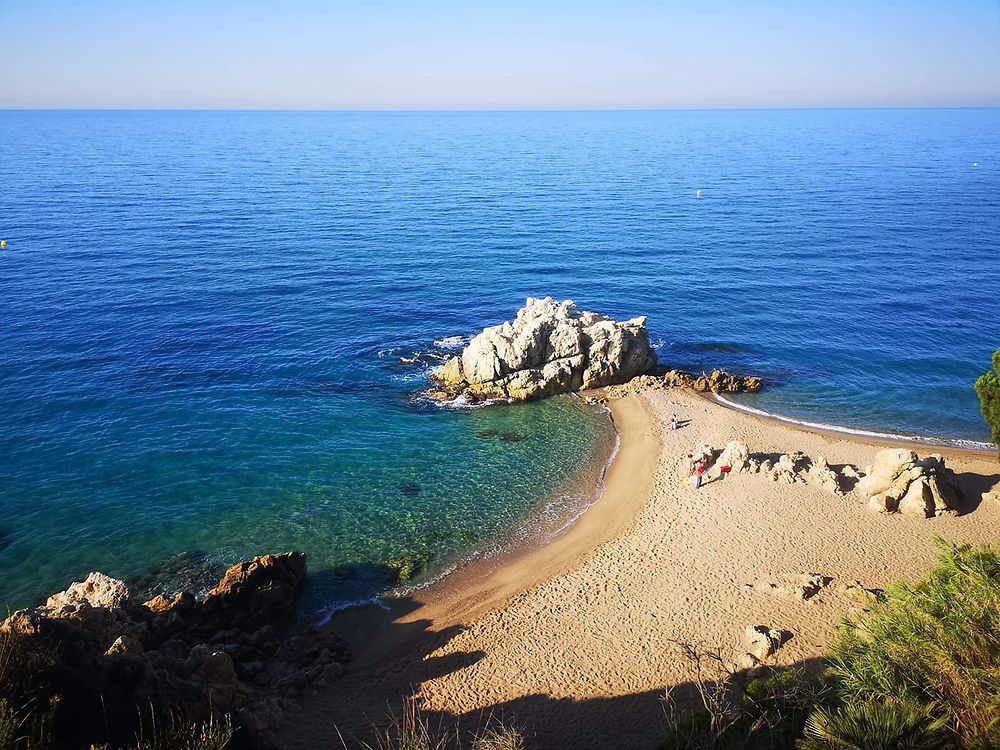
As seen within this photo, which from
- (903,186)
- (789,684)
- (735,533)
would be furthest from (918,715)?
(903,186)

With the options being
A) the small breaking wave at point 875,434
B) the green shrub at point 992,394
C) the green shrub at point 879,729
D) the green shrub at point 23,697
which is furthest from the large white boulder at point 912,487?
the green shrub at point 23,697

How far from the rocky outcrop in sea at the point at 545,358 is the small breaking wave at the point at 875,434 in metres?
8.18

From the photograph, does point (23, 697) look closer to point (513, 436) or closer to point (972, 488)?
point (513, 436)

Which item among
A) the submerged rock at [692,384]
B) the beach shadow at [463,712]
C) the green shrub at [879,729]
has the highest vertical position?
the green shrub at [879,729]

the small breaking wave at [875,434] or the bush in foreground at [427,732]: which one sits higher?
the small breaking wave at [875,434]

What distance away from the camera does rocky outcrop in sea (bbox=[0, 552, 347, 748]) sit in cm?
1602

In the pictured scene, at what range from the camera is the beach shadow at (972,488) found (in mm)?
33375

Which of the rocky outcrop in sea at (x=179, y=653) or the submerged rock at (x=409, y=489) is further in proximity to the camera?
the submerged rock at (x=409, y=489)

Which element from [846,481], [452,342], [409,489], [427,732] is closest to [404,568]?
[409,489]

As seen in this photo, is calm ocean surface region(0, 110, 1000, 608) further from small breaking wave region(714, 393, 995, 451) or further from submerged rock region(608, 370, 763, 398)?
submerged rock region(608, 370, 763, 398)

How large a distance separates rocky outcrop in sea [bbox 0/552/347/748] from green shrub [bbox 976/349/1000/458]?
32.9 metres

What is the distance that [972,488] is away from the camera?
34.6 metres

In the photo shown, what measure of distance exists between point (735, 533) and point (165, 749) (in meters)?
25.9

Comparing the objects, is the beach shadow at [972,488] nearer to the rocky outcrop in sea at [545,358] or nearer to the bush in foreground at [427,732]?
the rocky outcrop in sea at [545,358]
